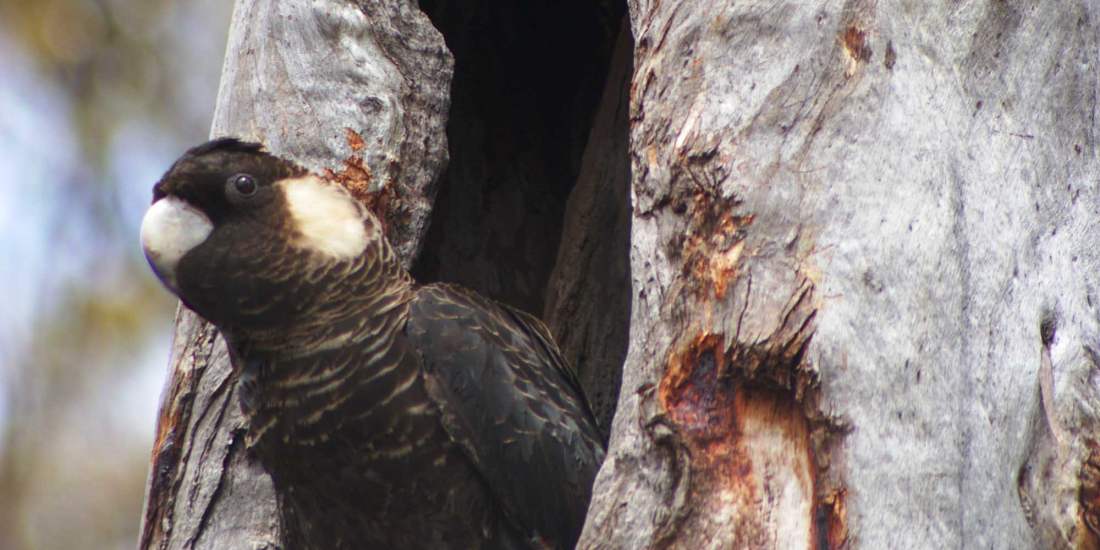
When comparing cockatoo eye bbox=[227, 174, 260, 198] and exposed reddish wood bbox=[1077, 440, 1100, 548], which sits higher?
cockatoo eye bbox=[227, 174, 260, 198]

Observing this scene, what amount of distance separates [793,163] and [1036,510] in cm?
75

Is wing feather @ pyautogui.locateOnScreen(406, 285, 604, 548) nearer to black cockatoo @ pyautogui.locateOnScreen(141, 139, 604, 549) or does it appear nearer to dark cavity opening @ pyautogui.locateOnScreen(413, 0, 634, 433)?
black cockatoo @ pyautogui.locateOnScreen(141, 139, 604, 549)

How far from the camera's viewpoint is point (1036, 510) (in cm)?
221

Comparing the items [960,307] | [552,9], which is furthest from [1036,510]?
[552,9]

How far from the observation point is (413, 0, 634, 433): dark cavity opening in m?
4.15

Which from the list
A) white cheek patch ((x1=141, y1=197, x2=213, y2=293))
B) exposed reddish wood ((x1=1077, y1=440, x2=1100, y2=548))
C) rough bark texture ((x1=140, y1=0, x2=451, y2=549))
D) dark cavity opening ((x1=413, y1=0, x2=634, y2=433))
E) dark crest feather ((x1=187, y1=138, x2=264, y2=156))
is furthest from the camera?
dark cavity opening ((x1=413, y1=0, x2=634, y2=433))

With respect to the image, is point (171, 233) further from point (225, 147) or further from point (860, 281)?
point (860, 281)

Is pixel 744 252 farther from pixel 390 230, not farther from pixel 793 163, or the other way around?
pixel 390 230

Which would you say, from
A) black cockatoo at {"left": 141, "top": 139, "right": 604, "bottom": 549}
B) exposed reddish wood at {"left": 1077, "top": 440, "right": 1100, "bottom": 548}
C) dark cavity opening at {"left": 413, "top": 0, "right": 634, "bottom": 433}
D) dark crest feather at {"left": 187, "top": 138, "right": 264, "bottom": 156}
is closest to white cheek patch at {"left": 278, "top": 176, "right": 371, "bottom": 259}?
black cockatoo at {"left": 141, "top": 139, "right": 604, "bottom": 549}

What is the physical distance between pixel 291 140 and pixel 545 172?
4.60 ft

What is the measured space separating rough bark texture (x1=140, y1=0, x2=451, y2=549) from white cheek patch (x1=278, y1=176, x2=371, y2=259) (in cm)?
28

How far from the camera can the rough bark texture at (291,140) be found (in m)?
3.10

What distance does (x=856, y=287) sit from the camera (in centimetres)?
217

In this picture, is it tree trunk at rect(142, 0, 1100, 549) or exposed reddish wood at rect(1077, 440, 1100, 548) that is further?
exposed reddish wood at rect(1077, 440, 1100, 548)
